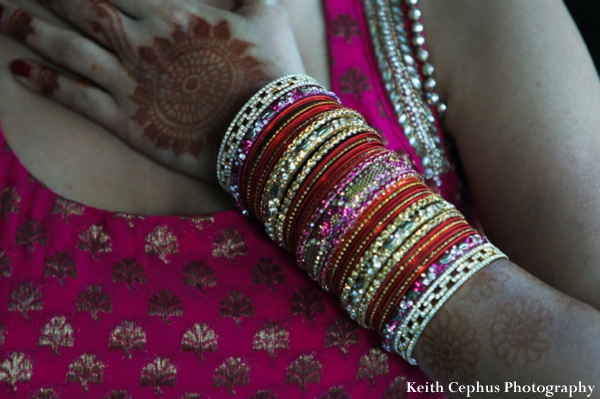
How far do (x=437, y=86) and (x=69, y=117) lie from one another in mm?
547

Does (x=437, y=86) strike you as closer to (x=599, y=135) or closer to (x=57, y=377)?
(x=599, y=135)

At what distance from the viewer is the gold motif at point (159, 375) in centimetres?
69

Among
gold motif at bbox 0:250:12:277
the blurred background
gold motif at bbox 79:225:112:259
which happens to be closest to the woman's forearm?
gold motif at bbox 79:225:112:259

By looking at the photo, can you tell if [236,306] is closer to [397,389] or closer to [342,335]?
[342,335]

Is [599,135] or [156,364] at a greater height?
[599,135]

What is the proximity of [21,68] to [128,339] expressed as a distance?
43 cm

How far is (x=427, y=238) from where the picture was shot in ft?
1.94

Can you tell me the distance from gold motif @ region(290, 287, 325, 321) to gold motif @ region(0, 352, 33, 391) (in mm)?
342

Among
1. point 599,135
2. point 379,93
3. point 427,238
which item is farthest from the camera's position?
point 379,93

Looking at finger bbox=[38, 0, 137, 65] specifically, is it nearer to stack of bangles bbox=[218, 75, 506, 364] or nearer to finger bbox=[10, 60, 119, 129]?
finger bbox=[10, 60, 119, 129]

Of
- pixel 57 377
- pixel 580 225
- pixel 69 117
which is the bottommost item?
pixel 57 377

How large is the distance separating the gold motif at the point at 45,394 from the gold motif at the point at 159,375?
0.36ft

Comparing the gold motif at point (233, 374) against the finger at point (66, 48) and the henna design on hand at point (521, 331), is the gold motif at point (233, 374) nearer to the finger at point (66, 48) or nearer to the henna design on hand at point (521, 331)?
the henna design on hand at point (521, 331)

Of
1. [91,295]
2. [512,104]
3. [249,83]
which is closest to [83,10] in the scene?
[249,83]
